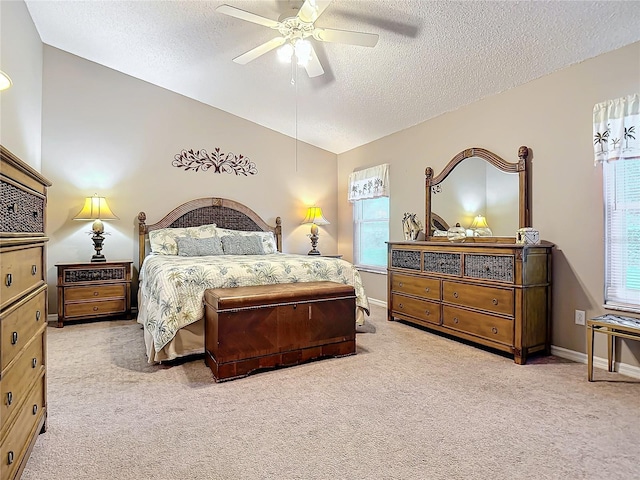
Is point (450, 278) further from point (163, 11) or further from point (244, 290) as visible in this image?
point (163, 11)

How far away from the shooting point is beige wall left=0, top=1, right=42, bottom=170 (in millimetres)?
3295

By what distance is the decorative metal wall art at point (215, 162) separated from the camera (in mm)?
5312

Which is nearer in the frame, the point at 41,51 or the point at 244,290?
the point at 244,290

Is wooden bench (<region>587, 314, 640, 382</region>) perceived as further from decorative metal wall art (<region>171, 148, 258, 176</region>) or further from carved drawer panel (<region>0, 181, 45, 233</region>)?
decorative metal wall art (<region>171, 148, 258, 176</region>)

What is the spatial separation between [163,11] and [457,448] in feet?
13.1

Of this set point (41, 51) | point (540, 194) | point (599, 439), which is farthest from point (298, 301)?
point (41, 51)

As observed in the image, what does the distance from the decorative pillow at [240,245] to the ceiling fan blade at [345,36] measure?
2.79m

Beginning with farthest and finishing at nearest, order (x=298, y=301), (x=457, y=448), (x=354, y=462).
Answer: (x=298, y=301), (x=457, y=448), (x=354, y=462)

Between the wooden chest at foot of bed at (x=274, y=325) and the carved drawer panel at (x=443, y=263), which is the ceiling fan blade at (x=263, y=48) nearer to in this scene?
the wooden chest at foot of bed at (x=274, y=325)

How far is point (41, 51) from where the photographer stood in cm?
442

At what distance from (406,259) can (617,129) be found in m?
2.19

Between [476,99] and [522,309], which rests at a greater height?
[476,99]

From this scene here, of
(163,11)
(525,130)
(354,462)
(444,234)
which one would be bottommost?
(354,462)

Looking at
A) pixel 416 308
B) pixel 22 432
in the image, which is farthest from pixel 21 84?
pixel 416 308
